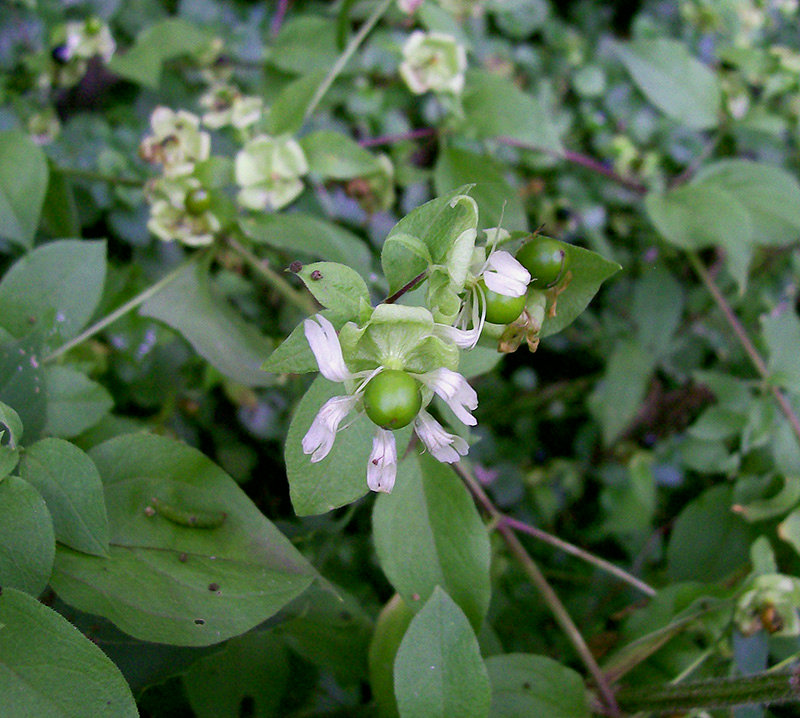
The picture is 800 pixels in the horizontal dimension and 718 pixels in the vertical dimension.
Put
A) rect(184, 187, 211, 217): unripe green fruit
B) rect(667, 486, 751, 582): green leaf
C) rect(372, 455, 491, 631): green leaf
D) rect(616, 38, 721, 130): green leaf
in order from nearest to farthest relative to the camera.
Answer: rect(372, 455, 491, 631): green leaf < rect(184, 187, 211, 217): unripe green fruit < rect(667, 486, 751, 582): green leaf < rect(616, 38, 721, 130): green leaf

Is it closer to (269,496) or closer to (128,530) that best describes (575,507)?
(269,496)

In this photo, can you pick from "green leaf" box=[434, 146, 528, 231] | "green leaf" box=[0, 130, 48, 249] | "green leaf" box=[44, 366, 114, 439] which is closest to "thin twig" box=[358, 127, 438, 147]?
"green leaf" box=[434, 146, 528, 231]

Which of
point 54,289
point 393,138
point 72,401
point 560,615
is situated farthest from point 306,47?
point 560,615

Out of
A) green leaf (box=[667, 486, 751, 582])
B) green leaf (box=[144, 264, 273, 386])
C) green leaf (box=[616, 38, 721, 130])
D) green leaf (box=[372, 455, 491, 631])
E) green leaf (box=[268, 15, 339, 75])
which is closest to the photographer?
green leaf (box=[372, 455, 491, 631])

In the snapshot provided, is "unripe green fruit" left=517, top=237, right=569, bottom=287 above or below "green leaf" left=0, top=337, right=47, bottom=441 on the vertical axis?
above

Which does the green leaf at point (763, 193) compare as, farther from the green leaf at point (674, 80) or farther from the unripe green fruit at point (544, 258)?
the unripe green fruit at point (544, 258)

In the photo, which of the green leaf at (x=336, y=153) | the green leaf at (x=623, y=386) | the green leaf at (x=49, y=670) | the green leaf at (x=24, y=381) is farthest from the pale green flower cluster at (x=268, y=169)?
the green leaf at (x=623, y=386)

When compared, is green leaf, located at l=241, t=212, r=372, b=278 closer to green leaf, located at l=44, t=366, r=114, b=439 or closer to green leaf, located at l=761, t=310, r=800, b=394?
green leaf, located at l=44, t=366, r=114, b=439
